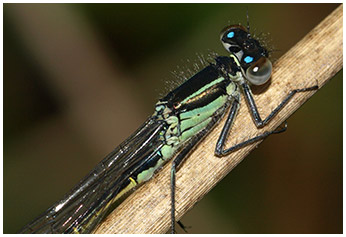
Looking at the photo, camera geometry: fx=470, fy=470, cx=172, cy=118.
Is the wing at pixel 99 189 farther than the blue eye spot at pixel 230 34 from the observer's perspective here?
No

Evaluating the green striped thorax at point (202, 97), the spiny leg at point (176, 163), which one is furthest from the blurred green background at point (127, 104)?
the spiny leg at point (176, 163)

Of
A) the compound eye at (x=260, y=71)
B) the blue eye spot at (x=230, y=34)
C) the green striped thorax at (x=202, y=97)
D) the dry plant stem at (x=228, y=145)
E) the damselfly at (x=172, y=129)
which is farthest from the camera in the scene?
the blue eye spot at (x=230, y=34)

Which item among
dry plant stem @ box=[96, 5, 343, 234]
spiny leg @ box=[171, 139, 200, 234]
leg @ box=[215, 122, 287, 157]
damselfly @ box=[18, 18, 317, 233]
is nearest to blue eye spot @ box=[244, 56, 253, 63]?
damselfly @ box=[18, 18, 317, 233]

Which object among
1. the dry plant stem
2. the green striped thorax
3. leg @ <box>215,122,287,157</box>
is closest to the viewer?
the dry plant stem

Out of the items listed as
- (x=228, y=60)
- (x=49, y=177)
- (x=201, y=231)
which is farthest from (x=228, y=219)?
(x=49, y=177)

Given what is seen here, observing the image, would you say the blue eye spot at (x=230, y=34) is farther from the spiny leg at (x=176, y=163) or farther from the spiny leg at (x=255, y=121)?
the spiny leg at (x=176, y=163)

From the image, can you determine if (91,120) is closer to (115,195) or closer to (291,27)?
(115,195)

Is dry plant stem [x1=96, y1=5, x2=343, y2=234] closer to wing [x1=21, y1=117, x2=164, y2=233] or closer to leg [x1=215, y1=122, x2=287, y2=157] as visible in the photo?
leg [x1=215, y1=122, x2=287, y2=157]
